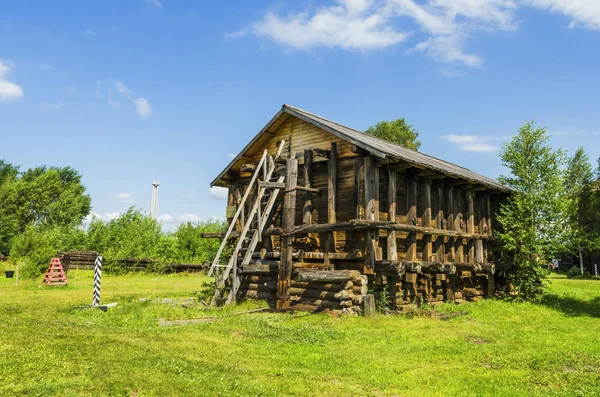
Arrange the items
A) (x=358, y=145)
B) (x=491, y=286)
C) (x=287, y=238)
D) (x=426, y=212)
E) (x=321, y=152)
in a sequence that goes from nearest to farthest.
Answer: (x=358, y=145)
(x=287, y=238)
(x=321, y=152)
(x=426, y=212)
(x=491, y=286)

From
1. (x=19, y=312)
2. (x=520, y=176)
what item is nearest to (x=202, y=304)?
(x=19, y=312)

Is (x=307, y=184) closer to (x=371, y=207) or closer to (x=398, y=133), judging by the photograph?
(x=371, y=207)

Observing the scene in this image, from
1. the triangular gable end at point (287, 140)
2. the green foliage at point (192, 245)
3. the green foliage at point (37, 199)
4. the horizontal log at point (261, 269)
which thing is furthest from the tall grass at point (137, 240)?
the horizontal log at point (261, 269)

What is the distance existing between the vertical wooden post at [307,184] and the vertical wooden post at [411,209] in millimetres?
3678

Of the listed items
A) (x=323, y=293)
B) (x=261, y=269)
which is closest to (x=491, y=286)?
(x=323, y=293)

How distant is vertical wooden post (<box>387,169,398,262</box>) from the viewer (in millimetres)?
15336

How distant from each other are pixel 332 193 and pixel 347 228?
1725mm

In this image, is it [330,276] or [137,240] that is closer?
[330,276]

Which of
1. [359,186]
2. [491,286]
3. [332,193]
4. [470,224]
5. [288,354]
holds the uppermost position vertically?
[359,186]

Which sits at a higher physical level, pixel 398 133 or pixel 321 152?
pixel 398 133

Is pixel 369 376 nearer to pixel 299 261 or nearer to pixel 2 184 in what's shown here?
pixel 299 261

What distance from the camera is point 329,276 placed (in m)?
14.5

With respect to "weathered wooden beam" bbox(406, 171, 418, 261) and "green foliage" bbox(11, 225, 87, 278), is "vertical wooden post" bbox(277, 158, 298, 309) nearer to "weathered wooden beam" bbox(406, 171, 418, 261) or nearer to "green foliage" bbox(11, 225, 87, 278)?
"weathered wooden beam" bbox(406, 171, 418, 261)

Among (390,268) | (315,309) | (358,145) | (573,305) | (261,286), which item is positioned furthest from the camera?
(573,305)
